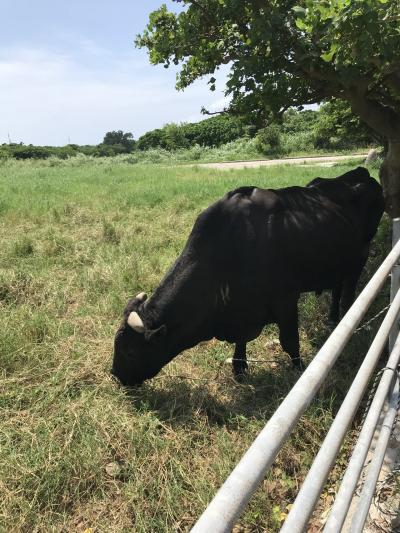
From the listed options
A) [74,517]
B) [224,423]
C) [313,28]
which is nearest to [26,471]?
[74,517]

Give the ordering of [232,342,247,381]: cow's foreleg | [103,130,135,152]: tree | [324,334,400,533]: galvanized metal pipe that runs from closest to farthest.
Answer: [324,334,400,533]: galvanized metal pipe → [232,342,247,381]: cow's foreleg → [103,130,135,152]: tree

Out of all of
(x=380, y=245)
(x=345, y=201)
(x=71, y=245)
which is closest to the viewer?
(x=345, y=201)

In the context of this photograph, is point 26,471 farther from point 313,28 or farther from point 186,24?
Answer: point 186,24

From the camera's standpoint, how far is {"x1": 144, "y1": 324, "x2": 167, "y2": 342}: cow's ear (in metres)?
3.81

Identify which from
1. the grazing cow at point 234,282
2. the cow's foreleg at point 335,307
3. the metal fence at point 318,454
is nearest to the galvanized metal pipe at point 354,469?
the metal fence at point 318,454

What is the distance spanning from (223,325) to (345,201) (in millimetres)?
2156

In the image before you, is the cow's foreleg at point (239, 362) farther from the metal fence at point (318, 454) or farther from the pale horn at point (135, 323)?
the metal fence at point (318, 454)

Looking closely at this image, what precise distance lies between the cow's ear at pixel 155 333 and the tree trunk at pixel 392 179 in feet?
11.7

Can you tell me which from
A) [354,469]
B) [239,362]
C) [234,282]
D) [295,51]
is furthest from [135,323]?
[295,51]

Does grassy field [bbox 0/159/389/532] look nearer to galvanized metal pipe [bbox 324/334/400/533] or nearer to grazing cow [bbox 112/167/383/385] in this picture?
grazing cow [bbox 112/167/383/385]

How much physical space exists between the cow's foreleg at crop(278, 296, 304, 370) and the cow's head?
114 centimetres

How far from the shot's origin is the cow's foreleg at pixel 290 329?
14.0 ft

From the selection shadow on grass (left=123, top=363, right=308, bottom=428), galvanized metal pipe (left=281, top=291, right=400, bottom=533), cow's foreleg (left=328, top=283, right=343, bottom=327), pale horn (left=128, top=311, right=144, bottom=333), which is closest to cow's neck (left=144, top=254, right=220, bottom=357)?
pale horn (left=128, top=311, right=144, bottom=333)

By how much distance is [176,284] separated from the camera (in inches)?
157
